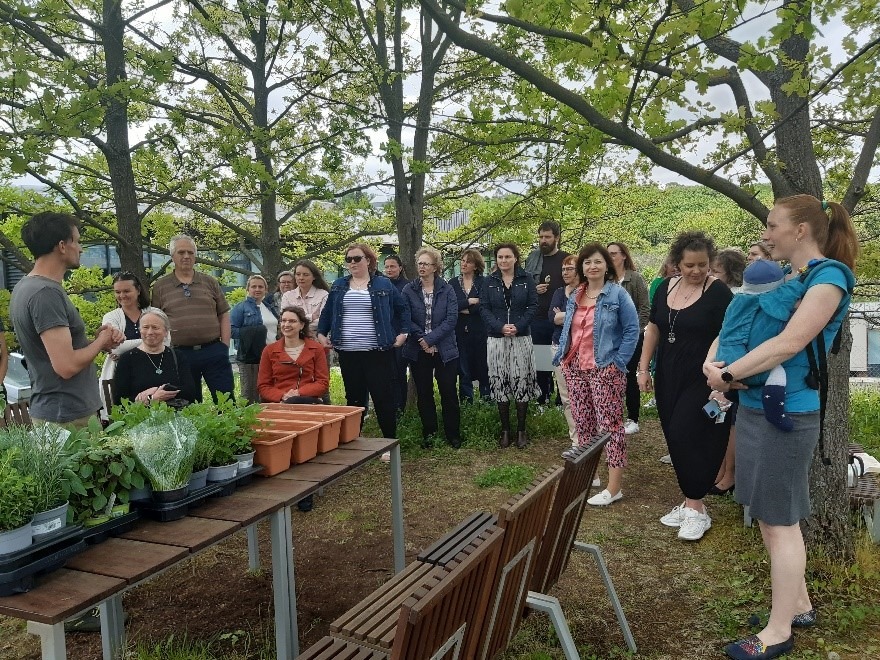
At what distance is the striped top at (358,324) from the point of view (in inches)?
227

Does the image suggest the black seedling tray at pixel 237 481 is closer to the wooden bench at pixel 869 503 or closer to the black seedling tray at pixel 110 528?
the black seedling tray at pixel 110 528

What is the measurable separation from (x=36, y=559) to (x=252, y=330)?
16.2 ft

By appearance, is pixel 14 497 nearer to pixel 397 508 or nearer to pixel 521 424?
pixel 397 508

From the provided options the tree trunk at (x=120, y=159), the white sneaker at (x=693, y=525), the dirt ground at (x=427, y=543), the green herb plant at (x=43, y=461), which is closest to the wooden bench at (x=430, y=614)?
the green herb plant at (x=43, y=461)

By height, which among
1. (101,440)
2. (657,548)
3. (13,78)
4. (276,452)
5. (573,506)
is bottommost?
(657,548)

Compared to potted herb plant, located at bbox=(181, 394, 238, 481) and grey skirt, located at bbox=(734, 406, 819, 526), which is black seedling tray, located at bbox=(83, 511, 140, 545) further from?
grey skirt, located at bbox=(734, 406, 819, 526)

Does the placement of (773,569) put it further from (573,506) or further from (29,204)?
(29,204)

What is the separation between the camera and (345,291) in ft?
19.2

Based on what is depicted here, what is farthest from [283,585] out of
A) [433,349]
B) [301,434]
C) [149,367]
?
[433,349]

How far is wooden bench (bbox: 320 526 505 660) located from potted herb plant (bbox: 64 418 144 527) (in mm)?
874

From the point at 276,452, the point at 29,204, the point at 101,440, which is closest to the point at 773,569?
the point at 276,452

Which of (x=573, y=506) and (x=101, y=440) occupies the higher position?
(x=101, y=440)

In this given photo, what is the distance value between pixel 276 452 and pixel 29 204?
606 centimetres

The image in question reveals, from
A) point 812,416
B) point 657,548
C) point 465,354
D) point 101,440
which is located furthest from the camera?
point 465,354
